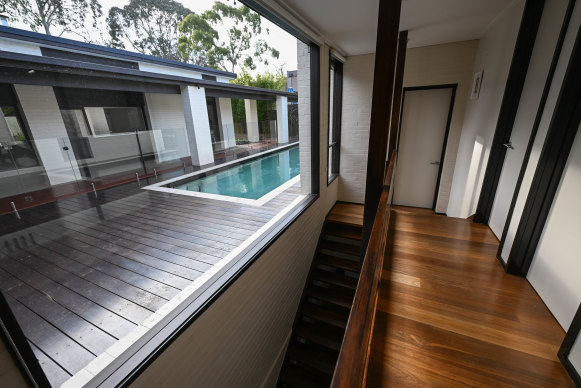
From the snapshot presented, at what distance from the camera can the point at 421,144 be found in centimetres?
412

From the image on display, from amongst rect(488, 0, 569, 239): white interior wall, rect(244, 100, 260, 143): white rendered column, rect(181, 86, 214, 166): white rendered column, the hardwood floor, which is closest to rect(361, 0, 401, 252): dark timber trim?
rect(488, 0, 569, 239): white interior wall

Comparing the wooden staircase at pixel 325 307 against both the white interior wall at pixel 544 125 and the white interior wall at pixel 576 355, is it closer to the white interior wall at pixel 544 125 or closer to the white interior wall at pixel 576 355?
the white interior wall at pixel 544 125

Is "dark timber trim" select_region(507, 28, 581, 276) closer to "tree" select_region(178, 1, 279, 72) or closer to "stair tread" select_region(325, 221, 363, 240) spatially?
"stair tread" select_region(325, 221, 363, 240)

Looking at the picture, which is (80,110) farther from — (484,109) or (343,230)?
(484,109)

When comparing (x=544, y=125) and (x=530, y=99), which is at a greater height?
(x=530, y=99)

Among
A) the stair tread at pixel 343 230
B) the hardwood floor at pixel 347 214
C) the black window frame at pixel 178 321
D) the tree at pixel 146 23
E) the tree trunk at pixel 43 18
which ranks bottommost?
the stair tread at pixel 343 230

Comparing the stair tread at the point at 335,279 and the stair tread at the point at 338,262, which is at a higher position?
the stair tread at the point at 338,262

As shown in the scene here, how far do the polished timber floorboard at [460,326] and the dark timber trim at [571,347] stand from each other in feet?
0.11

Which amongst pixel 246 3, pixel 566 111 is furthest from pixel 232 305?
pixel 566 111

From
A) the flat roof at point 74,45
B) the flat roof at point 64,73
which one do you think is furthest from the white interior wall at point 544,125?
the flat roof at point 64,73

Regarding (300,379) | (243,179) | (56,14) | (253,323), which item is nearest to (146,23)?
(56,14)

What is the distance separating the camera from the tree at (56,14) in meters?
1.22

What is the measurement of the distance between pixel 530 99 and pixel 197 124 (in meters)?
6.42

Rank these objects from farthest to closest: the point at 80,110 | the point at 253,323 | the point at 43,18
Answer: the point at 253,323
the point at 80,110
the point at 43,18
